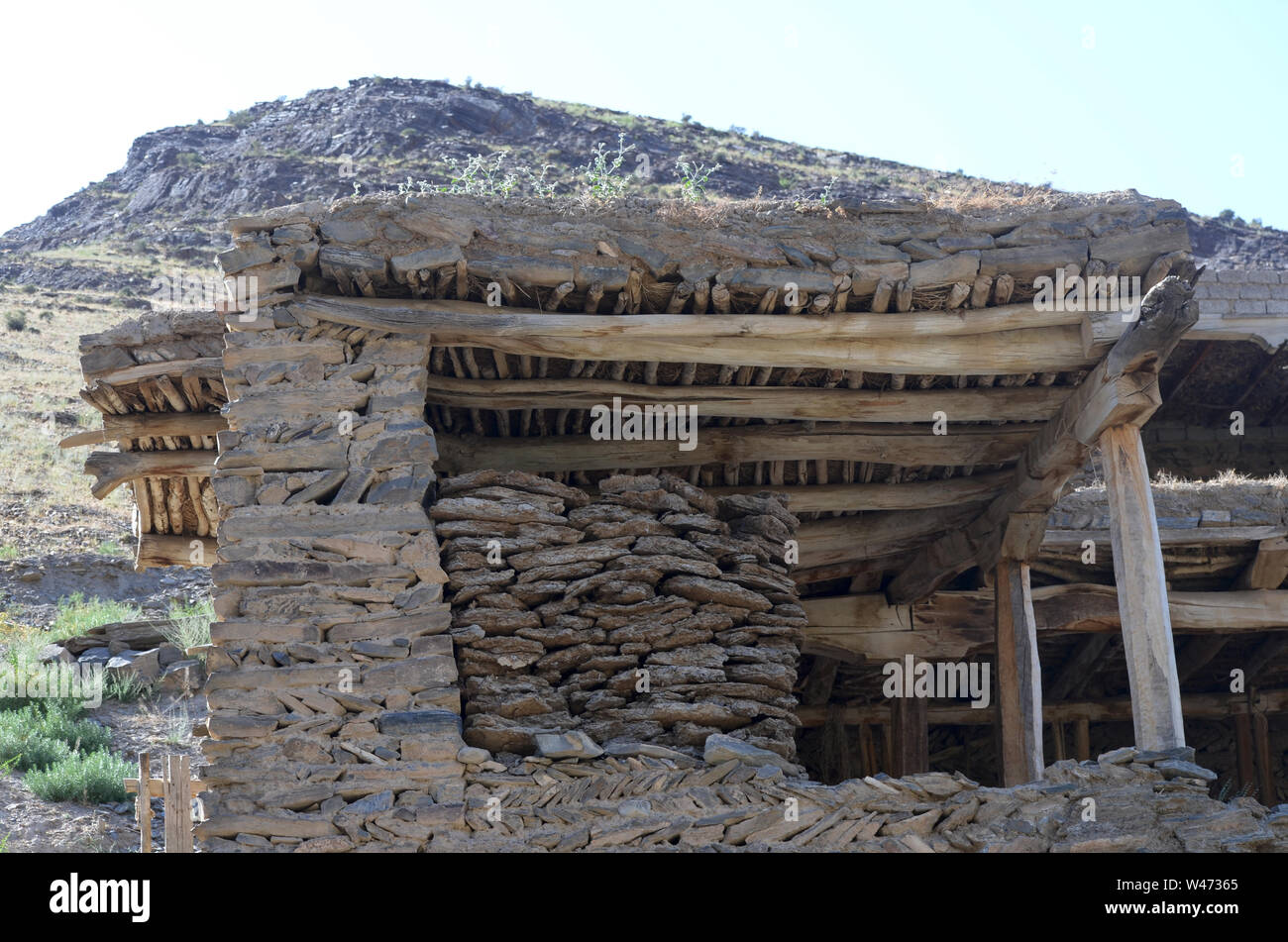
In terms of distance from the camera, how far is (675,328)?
689 centimetres

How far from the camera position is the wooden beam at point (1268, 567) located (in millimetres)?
10117

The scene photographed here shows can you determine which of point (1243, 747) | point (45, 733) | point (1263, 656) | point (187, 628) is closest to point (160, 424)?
point (45, 733)

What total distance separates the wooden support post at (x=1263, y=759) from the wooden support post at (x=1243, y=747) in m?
0.07

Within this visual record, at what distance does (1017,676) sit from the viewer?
9055 mm

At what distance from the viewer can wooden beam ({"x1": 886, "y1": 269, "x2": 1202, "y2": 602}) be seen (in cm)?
670

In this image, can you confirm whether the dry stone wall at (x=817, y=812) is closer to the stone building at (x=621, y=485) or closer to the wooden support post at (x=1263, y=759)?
the stone building at (x=621, y=485)

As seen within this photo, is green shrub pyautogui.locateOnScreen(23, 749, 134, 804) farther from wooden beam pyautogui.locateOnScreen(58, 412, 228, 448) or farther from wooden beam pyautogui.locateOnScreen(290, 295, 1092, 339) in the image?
wooden beam pyautogui.locateOnScreen(290, 295, 1092, 339)

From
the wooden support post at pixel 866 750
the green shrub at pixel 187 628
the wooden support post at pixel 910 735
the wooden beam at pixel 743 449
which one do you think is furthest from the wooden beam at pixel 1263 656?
the green shrub at pixel 187 628

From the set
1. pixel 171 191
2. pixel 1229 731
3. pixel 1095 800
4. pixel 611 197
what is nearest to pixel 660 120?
Result: pixel 171 191

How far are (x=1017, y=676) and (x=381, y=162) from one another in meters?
22.6

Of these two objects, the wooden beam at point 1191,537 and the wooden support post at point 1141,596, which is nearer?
the wooden support post at point 1141,596

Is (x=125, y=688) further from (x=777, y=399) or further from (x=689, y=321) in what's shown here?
(x=689, y=321)
